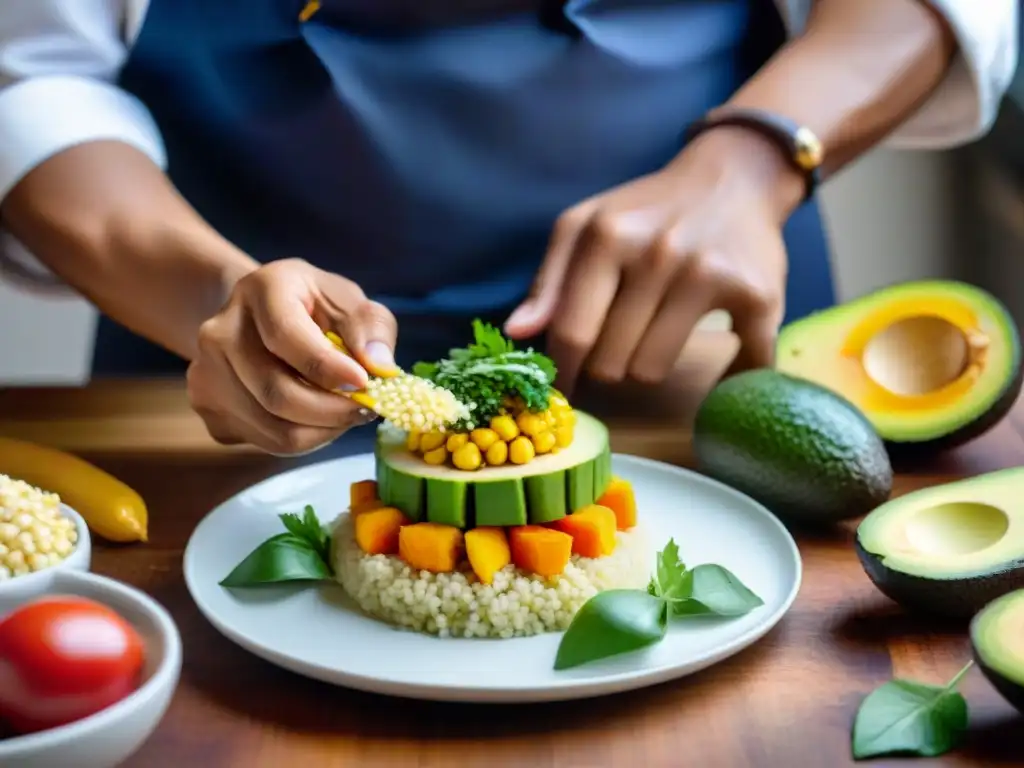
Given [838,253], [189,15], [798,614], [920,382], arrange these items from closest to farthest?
[798,614]
[920,382]
[189,15]
[838,253]

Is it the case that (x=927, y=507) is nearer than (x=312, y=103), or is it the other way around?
(x=927, y=507)

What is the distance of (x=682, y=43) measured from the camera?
4.62 ft

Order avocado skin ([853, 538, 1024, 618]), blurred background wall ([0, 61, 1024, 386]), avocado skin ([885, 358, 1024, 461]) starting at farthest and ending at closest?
blurred background wall ([0, 61, 1024, 386]) → avocado skin ([885, 358, 1024, 461]) → avocado skin ([853, 538, 1024, 618])

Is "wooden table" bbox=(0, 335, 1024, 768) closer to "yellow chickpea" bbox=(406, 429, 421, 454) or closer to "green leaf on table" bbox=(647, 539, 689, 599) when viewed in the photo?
"green leaf on table" bbox=(647, 539, 689, 599)

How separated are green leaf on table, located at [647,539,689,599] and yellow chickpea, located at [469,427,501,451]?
0.15m

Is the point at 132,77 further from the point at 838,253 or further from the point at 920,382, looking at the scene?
the point at 838,253

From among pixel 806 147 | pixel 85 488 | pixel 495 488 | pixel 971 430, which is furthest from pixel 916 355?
pixel 85 488

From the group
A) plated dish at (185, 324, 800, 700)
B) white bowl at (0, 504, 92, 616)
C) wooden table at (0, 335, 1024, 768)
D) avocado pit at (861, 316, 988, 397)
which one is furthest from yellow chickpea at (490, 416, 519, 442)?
avocado pit at (861, 316, 988, 397)

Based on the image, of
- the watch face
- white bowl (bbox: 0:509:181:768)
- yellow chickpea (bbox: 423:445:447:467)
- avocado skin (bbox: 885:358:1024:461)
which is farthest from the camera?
the watch face

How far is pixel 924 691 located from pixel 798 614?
15 cm

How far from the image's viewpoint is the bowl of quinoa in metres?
0.76

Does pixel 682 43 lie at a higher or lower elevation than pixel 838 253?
→ higher

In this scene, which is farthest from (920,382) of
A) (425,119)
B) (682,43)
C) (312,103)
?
(312,103)

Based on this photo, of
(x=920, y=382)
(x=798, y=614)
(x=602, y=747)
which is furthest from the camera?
(x=920, y=382)
